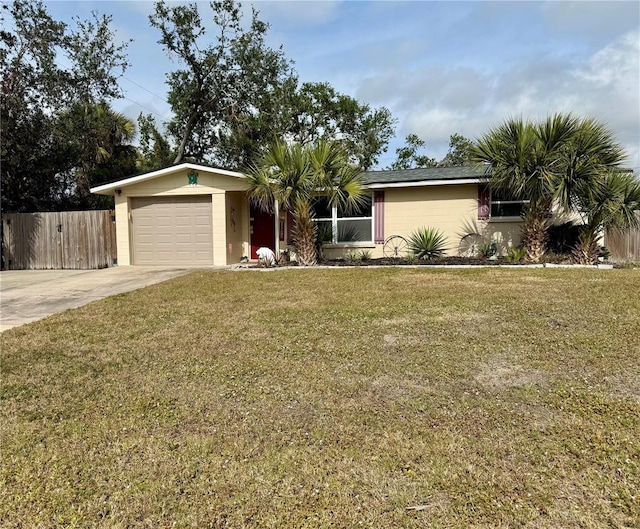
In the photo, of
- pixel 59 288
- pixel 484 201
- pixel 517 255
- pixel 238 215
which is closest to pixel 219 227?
pixel 238 215

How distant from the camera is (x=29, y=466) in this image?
260cm

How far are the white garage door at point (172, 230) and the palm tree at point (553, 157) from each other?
8.21 m

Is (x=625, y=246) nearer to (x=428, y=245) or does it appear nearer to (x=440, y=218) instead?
(x=440, y=218)

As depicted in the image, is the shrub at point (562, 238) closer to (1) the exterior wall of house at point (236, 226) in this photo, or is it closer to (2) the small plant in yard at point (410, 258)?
(2) the small plant in yard at point (410, 258)

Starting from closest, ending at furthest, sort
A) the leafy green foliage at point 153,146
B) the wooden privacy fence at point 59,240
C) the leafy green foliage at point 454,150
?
the wooden privacy fence at point 59,240
the leafy green foliage at point 153,146
the leafy green foliage at point 454,150

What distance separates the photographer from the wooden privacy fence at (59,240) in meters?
13.6

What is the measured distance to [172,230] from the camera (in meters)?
13.2

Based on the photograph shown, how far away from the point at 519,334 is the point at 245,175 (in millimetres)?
8609

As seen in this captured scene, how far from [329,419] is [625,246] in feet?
43.7

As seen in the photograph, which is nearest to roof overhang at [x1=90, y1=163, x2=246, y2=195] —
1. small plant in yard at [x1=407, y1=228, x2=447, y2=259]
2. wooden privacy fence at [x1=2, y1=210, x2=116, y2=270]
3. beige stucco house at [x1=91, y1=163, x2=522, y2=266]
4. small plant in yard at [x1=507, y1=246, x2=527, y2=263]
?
beige stucco house at [x1=91, y1=163, x2=522, y2=266]

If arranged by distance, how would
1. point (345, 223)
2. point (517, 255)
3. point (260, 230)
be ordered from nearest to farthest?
1. point (517, 255)
2. point (345, 223)
3. point (260, 230)

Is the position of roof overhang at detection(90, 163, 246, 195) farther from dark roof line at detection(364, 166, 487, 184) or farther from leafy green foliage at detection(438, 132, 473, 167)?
leafy green foliage at detection(438, 132, 473, 167)

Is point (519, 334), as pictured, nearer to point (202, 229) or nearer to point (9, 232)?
point (202, 229)

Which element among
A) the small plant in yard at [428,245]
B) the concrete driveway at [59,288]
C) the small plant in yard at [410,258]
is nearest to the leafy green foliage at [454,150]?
the small plant in yard at [428,245]
